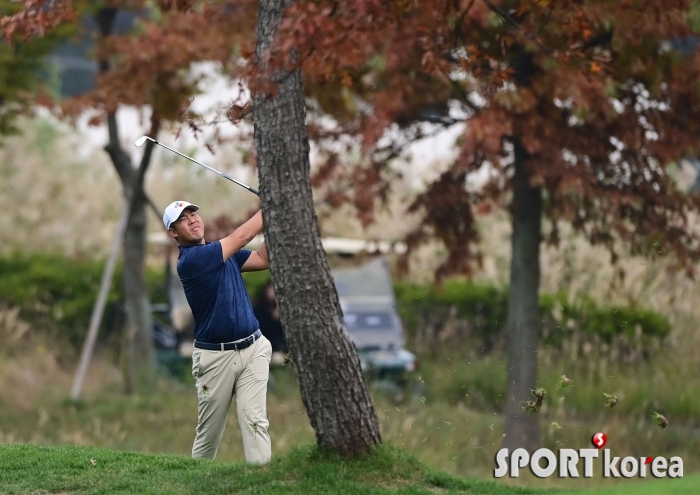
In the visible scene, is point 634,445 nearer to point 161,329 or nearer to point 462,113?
point 462,113

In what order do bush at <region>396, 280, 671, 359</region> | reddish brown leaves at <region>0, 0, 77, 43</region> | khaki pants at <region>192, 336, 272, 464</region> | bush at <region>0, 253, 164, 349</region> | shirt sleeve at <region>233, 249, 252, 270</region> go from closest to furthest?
khaki pants at <region>192, 336, 272, 464</region> → reddish brown leaves at <region>0, 0, 77, 43</region> → shirt sleeve at <region>233, 249, 252, 270</region> → bush at <region>396, 280, 671, 359</region> → bush at <region>0, 253, 164, 349</region>

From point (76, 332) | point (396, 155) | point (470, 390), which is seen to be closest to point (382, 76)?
point (396, 155)

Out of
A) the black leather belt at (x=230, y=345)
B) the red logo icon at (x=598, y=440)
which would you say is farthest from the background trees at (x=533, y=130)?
the black leather belt at (x=230, y=345)

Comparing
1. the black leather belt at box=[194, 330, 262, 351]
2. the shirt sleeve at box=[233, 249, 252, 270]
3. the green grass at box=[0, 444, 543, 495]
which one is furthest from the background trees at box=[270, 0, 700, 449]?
the green grass at box=[0, 444, 543, 495]

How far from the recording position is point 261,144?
644cm

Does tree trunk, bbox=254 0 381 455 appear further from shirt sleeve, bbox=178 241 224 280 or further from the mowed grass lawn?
shirt sleeve, bbox=178 241 224 280

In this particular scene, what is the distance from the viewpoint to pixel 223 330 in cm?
680

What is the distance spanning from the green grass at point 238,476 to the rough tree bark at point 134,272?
23.4ft

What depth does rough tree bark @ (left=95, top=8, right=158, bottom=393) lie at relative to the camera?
1424 cm

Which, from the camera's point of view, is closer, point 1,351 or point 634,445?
point 634,445

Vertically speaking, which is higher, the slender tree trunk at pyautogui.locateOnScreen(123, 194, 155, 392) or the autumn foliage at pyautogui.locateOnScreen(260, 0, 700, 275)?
the autumn foliage at pyautogui.locateOnScreen(260, 0, 700, 275)

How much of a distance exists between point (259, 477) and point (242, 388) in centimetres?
69

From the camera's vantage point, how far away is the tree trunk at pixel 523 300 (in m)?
11.0

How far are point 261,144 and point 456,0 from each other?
1453 mm
